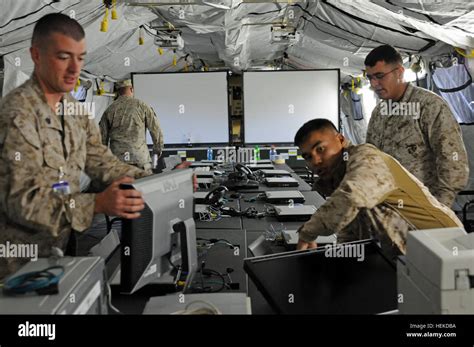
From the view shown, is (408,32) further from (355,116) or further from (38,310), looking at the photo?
(355,116)

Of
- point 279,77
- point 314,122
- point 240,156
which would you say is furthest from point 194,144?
point 314,122

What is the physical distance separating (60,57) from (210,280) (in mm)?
977

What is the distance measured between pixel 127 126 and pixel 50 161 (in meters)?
3.24

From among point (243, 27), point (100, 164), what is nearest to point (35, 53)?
point (100, 164)

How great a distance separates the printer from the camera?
0.83 metres

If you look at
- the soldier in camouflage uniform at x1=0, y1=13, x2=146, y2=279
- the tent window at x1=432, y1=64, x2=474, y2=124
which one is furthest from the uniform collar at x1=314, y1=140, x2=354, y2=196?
the tent window at x1=432, y1=64, x2=474, y2=124

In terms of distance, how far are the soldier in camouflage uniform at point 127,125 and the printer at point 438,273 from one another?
160 inches

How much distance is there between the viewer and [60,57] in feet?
5.03

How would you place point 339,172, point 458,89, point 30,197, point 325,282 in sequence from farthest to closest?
point 458,89
point 339,172
point 30,197
point 325,282

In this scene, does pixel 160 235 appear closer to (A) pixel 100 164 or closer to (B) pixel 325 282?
(B) pixel 325 282

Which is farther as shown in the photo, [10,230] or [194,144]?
[194,144]

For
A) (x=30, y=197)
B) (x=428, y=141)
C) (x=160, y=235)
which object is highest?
(x=428, y=141)

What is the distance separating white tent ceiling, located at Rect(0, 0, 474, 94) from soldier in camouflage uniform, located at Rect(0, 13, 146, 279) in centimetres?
154

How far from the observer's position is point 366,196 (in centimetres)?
140
